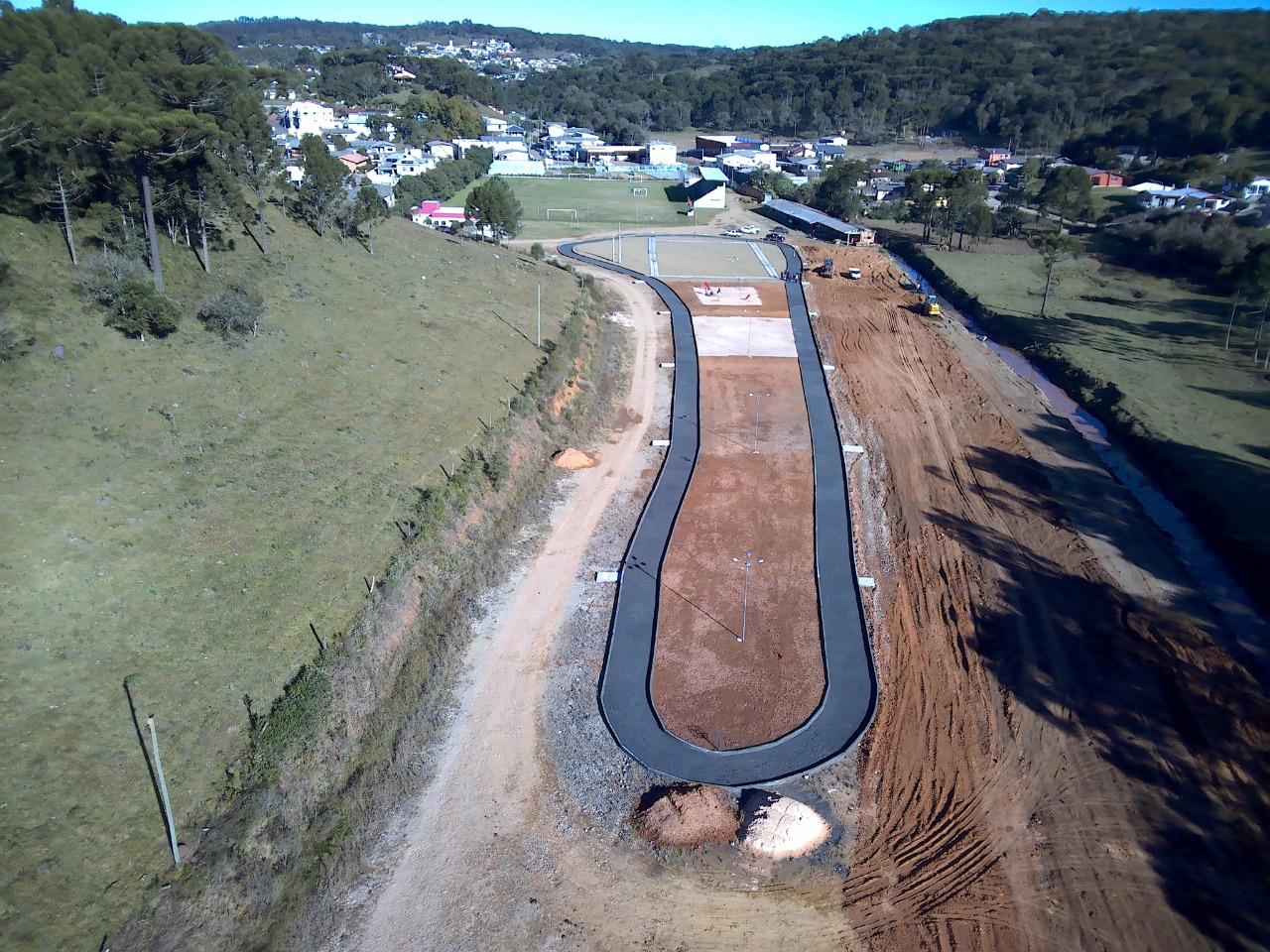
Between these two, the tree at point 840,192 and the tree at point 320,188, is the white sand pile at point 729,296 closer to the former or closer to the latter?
the tree at point 320,188

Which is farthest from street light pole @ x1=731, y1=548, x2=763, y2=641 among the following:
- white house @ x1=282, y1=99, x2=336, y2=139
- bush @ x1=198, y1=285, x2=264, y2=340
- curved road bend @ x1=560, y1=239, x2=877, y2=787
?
white house @ x1=282, y1=99, x2=336, y2=139

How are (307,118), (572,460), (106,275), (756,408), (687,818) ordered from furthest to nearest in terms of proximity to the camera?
(307,118), (756,408), (572,460), (106,275), (687,818)

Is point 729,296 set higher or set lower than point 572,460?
higher

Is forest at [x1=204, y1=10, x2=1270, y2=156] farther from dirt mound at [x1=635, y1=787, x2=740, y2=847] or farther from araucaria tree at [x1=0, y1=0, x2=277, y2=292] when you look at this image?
dirt mound at [x1=635, y1=787, x2=740, y2=847]

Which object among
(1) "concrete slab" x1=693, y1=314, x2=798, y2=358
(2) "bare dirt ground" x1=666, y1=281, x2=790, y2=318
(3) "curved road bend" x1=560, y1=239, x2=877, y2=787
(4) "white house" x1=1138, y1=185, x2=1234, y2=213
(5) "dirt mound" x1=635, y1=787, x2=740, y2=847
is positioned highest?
(4) "white house" x1=1138, y1=185, x2=1234, y2=213

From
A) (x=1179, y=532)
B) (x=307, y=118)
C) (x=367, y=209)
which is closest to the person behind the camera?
(x=1179, y=532)

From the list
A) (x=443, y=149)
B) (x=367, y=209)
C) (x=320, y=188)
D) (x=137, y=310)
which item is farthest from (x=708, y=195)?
(x=137, y=310)

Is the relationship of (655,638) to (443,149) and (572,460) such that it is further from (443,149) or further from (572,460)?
(443,149)

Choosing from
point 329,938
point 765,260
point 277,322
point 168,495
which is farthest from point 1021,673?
point 765,260
